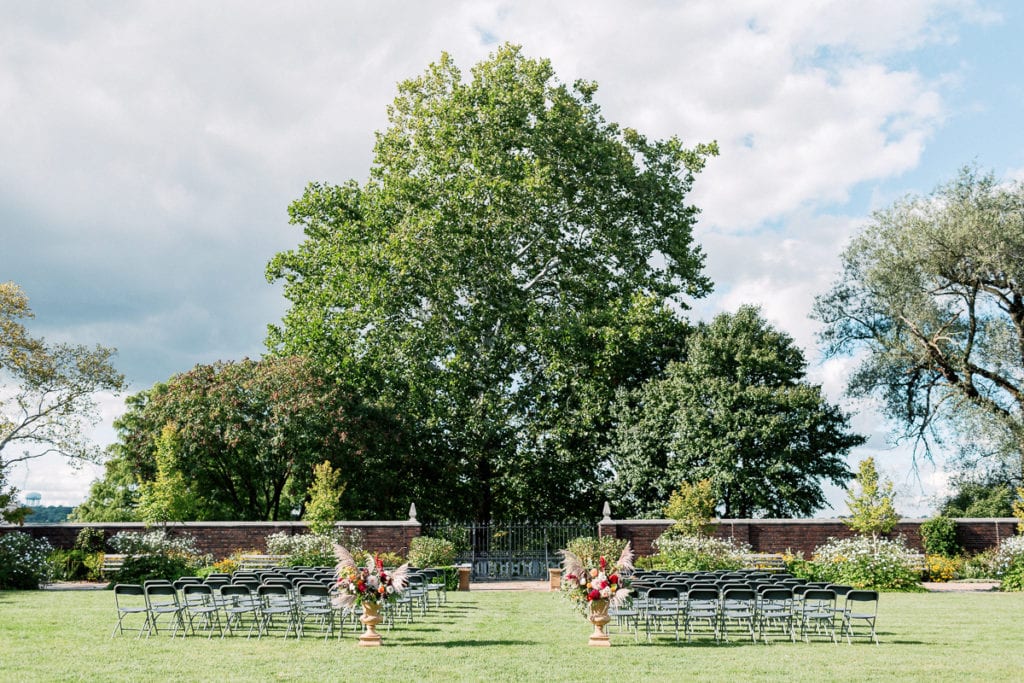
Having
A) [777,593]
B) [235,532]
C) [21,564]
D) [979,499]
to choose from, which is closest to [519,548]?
[235,532]

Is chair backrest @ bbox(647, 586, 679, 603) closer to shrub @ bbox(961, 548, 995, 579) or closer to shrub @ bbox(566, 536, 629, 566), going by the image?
shrub @ bbox(566, 536, 629, 566)

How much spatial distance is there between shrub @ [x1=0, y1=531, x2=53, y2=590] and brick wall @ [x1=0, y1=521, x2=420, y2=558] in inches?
78.2

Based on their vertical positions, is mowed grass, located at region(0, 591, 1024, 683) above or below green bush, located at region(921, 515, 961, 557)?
below

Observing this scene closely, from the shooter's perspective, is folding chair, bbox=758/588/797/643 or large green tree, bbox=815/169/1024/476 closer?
folding chair, bbox=758/588/797/643

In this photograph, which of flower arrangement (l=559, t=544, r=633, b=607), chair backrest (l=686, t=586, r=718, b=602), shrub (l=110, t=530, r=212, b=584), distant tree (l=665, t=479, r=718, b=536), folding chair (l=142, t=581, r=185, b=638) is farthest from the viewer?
distant tree (l=665, t=479, r=718, b=536)

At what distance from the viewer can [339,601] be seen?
1208cm

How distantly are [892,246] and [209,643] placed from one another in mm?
27268

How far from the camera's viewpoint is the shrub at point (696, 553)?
23.5 meters

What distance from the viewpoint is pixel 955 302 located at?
3266cm

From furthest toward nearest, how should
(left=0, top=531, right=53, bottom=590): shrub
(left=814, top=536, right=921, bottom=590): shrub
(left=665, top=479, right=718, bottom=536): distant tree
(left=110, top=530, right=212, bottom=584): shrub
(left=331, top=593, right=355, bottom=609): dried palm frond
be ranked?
(left=665, top=479, right=718, bottom=536): distant tree < (left=0, top=531, right=53, bottom=590): shrub < (left=110, top=530, right=212, bottom=584): shrub < (left=814, top=536, right=921, bottom=590): shrub < (left=331, top=593, right=355, bottom=609): dried palm frond

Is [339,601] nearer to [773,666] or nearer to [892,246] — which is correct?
[773,666]

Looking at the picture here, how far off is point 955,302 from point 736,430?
949cm

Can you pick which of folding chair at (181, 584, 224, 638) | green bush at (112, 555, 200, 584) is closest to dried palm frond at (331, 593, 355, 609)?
folding chair at (181, 584, 224, 638)

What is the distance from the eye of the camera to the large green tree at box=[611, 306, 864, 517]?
3041 centimetres
